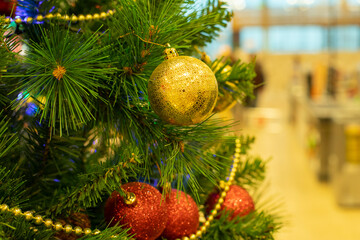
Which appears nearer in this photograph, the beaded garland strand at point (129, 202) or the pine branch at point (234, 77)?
the beaded garland strand at point (129, 202)

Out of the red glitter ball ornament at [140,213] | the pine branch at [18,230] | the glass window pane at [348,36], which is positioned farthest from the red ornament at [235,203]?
the glass window pane at [348,36]

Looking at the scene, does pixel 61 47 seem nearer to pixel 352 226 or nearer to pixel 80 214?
pixel 80 214

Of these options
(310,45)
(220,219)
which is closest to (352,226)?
(220,219)

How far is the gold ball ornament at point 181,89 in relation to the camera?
45 cm

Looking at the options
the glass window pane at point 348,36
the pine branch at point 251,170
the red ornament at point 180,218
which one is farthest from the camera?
the glass window pane at point 348,36

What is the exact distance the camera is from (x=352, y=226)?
2795 millimetres

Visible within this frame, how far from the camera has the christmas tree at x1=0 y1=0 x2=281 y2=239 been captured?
1.49 feet

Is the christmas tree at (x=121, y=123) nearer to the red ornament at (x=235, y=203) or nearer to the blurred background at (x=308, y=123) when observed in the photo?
the red ornament at (x=235, y=203)

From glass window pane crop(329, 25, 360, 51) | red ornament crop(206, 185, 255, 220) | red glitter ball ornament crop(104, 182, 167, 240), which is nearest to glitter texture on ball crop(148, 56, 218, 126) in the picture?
red glitter ball ornament crop(104, 182, 167, 240)

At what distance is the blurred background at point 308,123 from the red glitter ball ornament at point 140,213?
0.61 ft

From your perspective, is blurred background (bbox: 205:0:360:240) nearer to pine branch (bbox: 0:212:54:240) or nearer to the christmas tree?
the christmas tree

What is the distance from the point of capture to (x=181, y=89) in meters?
0.45

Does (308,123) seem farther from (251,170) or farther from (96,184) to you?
(96,184)

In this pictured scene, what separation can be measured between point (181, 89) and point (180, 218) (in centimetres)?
20
